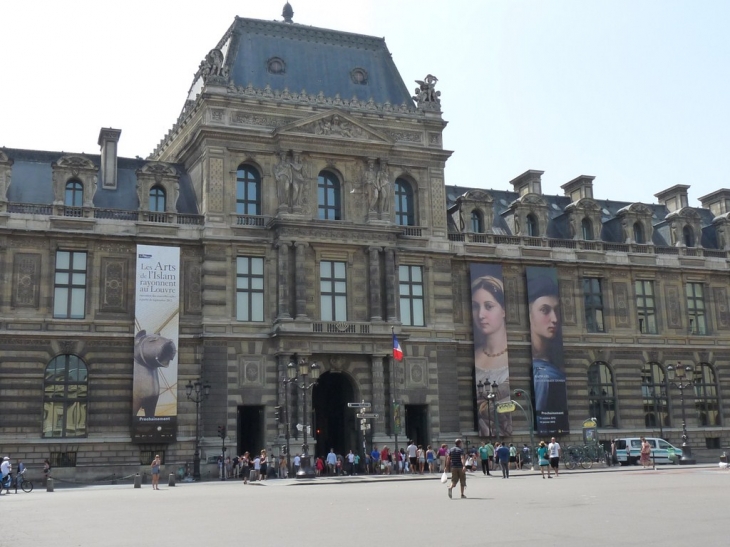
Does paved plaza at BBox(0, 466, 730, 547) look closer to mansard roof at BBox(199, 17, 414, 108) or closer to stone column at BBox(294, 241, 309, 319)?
stone column at BBox(294, 241, 309, 319)

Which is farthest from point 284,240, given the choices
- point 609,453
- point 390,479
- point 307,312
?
point 609,453

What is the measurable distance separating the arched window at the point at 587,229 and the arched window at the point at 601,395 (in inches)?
344

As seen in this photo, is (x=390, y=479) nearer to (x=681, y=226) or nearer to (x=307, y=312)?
(x=307, y=312)

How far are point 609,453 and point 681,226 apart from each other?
18.6 meters

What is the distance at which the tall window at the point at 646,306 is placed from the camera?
6103 cm

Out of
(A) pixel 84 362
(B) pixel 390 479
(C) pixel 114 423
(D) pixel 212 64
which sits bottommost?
(B) pixel 390 479

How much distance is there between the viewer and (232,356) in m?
49.2

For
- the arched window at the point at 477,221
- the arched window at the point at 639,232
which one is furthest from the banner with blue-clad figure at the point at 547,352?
the arched window at the point at 639,232

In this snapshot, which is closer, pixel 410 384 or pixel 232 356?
pixel 232 356

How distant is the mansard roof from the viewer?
54.9 meters

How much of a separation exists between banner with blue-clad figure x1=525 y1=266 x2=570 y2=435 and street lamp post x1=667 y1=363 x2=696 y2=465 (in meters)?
6.59

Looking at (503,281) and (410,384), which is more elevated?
(503,281)

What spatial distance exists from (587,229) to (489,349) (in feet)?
42.5

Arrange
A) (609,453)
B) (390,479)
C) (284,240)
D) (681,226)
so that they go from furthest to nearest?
(681,226) < (609,453) < (284,240) < (390,479)
